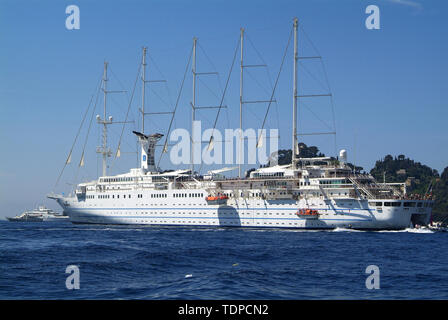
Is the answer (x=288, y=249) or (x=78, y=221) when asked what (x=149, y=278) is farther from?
(x=78, y=221)

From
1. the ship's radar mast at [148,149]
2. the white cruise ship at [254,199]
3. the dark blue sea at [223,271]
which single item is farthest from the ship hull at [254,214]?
the dark blue sea at [223,271]

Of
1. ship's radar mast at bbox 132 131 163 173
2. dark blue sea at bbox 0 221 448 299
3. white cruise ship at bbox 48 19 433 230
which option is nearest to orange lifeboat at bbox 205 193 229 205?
white cruise ship at bbox 48 19 433 230

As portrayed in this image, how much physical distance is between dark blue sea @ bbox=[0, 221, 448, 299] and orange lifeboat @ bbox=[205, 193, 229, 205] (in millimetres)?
24838

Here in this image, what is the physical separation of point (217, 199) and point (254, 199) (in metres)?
4.72

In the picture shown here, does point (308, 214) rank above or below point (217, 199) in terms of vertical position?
below

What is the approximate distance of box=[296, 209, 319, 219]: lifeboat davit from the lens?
190 feet

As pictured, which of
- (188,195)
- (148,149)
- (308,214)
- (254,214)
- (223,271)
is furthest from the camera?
(148,149)

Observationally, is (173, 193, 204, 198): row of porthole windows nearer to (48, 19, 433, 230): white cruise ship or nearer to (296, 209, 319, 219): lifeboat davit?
(48, 19, 433, 230): white cruise ship

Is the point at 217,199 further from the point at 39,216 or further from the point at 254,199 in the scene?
the point at 39,216

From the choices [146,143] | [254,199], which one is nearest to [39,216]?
[146,143]

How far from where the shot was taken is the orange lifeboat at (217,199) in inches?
2536

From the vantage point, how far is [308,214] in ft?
190

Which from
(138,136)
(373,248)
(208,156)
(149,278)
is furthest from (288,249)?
(138,136)

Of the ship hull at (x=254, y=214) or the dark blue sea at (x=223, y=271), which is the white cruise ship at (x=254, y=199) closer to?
the ship hull at (x=254, y=214)
